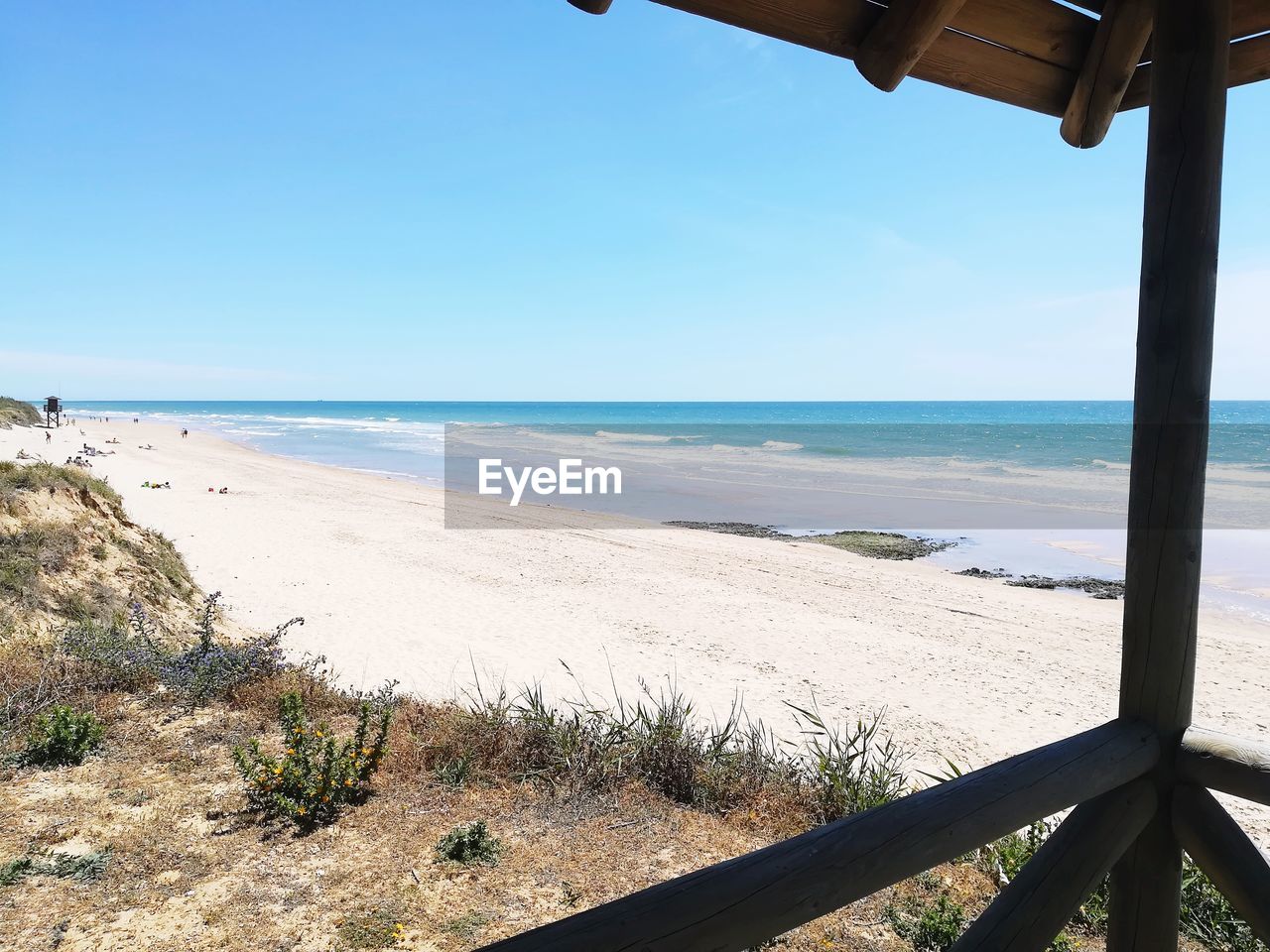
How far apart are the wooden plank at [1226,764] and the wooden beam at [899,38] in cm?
191

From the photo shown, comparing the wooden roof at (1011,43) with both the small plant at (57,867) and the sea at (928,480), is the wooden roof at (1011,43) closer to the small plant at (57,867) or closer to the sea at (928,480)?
the small plant at (57,867)

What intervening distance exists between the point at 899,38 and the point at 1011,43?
0.54 m

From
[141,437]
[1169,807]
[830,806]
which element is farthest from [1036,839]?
[141,437]

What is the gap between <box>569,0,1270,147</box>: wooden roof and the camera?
Result: 1998mm

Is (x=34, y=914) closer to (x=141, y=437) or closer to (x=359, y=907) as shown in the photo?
(x=359, y=907)

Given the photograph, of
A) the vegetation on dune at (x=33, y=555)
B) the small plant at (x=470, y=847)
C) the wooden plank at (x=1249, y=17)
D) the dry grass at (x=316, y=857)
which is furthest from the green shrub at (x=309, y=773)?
the wooden plank at (x=1249, y=17)

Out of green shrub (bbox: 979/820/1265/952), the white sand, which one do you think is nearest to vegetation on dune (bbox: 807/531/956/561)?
the white sand

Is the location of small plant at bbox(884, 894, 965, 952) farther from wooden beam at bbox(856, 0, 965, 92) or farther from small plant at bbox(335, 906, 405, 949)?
wooden beam at bbox(856, 0, 965, 92)

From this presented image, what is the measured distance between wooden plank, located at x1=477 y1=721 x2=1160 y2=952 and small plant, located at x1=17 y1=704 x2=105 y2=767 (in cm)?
420

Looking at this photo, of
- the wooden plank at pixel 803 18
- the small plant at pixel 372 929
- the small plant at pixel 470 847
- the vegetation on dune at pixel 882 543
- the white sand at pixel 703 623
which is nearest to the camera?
the wooden plank at pixel 803 18

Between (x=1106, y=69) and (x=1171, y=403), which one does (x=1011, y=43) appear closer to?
(x=1106, y=69)

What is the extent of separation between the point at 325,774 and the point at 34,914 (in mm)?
1196

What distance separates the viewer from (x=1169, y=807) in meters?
1.90

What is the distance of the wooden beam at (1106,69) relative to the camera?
2195mm
